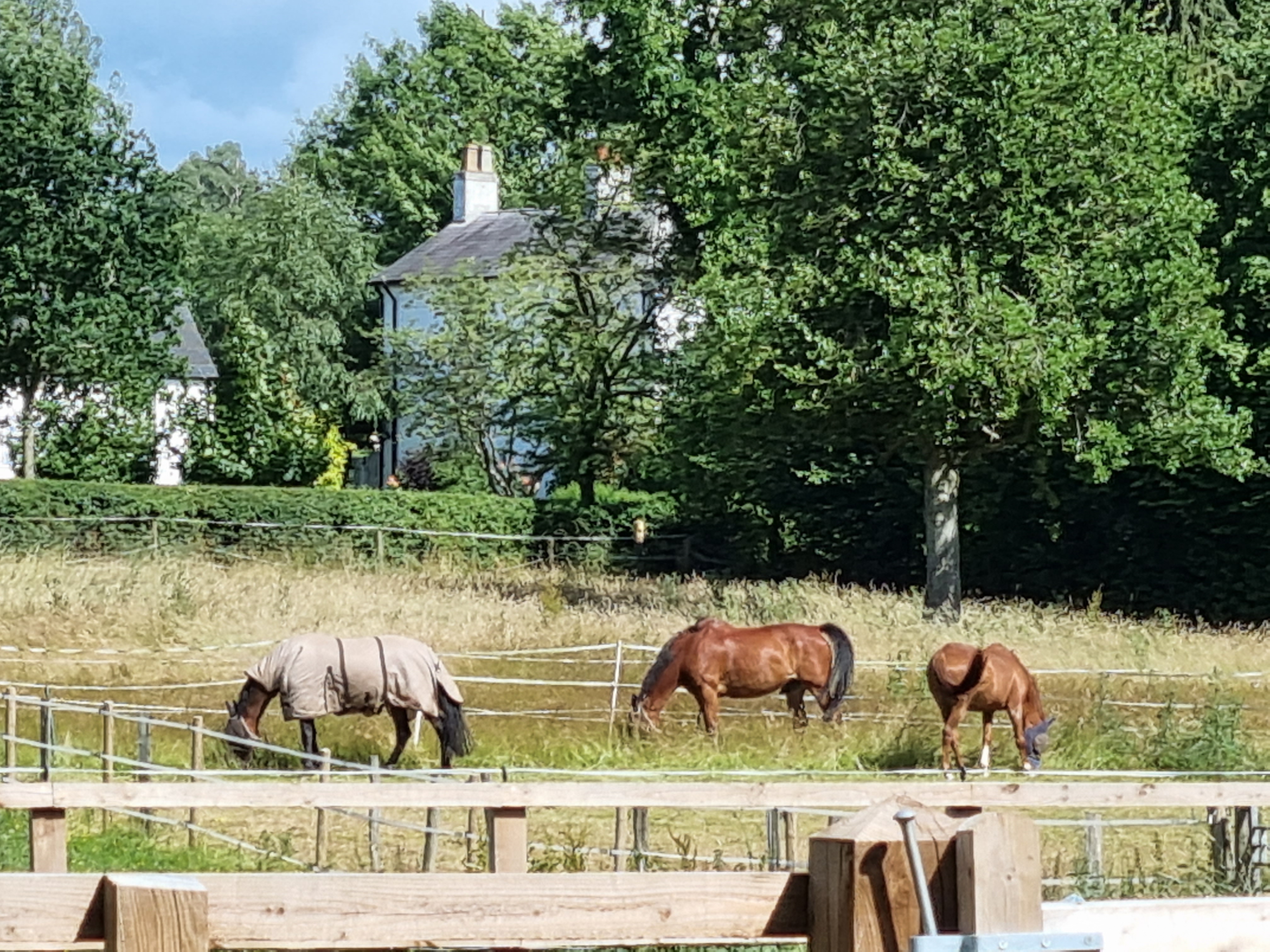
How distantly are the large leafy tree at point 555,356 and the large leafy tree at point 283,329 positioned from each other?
350 centimetres

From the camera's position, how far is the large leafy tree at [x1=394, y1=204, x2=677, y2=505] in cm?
4044

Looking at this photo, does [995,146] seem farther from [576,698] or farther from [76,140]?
[76,140]

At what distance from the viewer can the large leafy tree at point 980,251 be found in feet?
88.0

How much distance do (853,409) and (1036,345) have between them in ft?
10.5

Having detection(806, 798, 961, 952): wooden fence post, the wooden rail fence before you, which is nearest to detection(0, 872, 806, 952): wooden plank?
the wooden rail fence

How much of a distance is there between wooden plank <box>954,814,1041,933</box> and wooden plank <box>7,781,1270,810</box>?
11.1ft

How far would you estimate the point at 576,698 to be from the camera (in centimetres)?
2042

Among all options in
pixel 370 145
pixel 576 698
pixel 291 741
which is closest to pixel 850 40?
pixel 576 698

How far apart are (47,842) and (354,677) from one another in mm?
10151

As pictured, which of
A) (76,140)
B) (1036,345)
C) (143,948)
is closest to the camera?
(143,948)

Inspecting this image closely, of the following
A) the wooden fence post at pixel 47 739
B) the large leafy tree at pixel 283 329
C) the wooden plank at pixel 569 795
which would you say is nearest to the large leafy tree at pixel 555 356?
the large leafy tree at pixel 283 329

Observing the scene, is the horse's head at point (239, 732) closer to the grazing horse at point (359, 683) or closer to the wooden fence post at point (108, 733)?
the grazing horse at point (359, 683)

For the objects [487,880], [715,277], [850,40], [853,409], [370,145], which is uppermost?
[370,145]

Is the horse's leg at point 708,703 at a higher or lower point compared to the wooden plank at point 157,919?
lower
